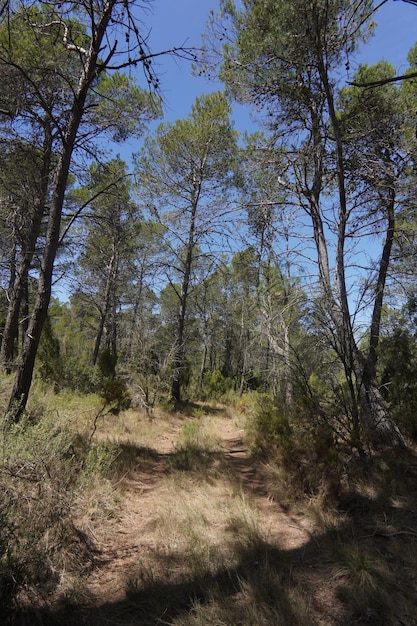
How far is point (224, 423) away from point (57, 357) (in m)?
5.19

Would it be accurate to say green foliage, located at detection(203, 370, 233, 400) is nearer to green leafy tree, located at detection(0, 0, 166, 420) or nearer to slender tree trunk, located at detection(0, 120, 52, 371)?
slender tree trunk, located at detection(0, 120, 52, 371)

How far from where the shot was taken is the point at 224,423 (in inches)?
384

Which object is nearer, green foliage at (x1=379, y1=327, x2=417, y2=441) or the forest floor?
the forest floor

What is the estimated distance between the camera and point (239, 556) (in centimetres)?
299

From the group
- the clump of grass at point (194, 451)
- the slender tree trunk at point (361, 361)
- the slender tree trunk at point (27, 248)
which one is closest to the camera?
the slender tree trunk at point (361, 361)

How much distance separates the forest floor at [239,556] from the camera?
2320mm

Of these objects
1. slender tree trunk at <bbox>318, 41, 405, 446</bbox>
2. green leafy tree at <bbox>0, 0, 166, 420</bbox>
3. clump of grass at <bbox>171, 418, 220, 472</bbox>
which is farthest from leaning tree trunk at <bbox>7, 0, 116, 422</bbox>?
slender tree trunk at <bbox>318, 41, 405, 446</bbox>

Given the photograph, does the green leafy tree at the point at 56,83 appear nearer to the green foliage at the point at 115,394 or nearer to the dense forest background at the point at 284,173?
the dense forest background at the point at 284,173

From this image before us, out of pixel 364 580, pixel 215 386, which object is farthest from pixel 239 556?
pixel 215 386

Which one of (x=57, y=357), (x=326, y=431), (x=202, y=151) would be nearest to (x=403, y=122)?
(x=326, y=431)

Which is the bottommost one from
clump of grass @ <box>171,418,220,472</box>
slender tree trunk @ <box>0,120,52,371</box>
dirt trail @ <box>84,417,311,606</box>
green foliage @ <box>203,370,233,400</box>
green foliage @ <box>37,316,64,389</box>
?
dirt trail @ <box>84,417,311,606</box>

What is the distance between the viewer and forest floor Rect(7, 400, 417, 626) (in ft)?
7.61

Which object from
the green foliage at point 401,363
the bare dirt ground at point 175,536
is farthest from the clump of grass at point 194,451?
the green foliage at point 401,363

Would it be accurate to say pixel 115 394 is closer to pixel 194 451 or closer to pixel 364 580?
pixel 194 451
